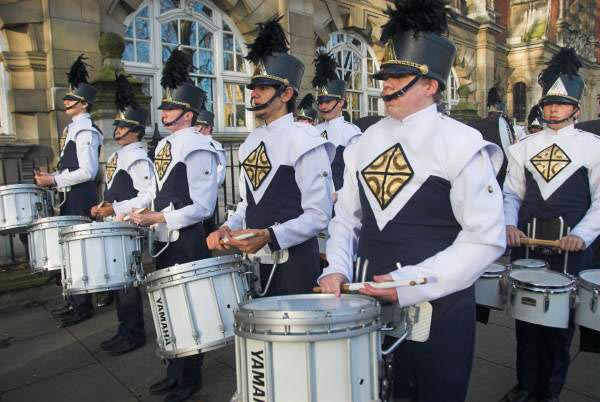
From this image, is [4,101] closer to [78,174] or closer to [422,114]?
[78,174]

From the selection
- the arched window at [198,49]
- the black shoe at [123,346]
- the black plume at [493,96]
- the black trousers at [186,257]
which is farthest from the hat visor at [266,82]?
the black plume at [493,96]

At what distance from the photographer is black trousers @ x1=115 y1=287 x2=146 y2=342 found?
4.43m

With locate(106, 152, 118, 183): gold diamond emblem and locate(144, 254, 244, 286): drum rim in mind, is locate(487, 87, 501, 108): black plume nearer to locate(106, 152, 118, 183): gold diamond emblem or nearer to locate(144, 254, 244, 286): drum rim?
locate(106, 152, 118, 183): gold diamond emblem

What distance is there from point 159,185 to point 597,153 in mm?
3212

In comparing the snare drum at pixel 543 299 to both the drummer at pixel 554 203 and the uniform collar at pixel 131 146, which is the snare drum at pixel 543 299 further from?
the uniform collar at pixel 131 146

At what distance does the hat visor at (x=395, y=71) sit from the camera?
2021 millimetres

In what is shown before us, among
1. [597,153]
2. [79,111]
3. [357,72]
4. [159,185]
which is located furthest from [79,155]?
[357,72]

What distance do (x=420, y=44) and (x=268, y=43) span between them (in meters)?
1.45

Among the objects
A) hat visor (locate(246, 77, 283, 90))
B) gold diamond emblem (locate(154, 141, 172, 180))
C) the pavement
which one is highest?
hat visor (locate(246, 77, 283, 90))

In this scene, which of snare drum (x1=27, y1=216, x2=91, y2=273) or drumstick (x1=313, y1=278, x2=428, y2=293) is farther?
snare drum (x1=27, y1=216, x2=91, y2=273)

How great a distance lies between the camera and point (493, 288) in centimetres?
313

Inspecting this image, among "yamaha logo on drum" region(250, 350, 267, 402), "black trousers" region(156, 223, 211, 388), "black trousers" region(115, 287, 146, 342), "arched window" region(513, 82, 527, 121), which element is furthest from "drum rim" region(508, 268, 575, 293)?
"arched window" region(513, 82, 527, 121)

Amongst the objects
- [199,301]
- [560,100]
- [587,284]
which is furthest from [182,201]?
[560,100]

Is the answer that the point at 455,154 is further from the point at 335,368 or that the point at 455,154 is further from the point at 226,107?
the point at 226,107
